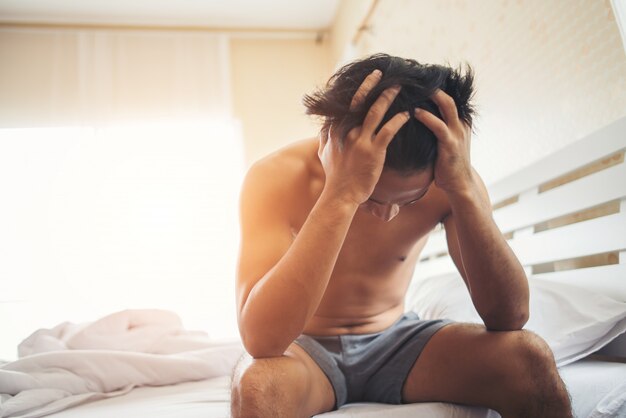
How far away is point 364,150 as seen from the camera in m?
0.91

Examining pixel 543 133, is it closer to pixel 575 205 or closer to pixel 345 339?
pixel 575 205

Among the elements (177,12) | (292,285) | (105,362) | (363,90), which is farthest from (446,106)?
(177,12)

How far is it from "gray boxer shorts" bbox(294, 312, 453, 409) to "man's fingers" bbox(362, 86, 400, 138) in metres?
0.47

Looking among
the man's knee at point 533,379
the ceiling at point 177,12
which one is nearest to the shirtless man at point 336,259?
the man's knee at point 533,379

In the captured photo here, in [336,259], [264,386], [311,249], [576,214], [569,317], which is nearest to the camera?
[264,386]

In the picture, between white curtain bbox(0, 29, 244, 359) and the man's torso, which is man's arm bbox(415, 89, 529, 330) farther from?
white curtain bbox(0, 29, 244, 359)

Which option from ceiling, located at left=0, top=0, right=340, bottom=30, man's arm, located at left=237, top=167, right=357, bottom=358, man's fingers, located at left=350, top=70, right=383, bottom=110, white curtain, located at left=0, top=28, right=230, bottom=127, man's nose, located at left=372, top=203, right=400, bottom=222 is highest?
ceiling, located at left=0, top=0, right=340, bottom=30

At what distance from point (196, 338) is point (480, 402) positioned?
1.16 m

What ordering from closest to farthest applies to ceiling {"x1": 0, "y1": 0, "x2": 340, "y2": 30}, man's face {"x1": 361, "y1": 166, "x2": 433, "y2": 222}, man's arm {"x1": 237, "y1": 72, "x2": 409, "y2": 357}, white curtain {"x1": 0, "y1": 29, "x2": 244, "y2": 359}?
man's arm {"x1": 237, "y1": 72, "x2": 409, "y2": 357}
man's face {"x1": 361, "y1": 166, "x2": 433, "y2": 222}
white curtain {"x1": 0, "y1": 29, "x2": 244, "y2": 359}
ceiling {"x1": 0, "y1": 0, "x2": 340, "y2": 30}

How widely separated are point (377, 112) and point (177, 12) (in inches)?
127

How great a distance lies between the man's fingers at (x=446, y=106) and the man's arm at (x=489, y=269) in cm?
15

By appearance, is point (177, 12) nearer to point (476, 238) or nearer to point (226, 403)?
point (226, 403)

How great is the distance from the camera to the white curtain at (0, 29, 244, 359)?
3268mm

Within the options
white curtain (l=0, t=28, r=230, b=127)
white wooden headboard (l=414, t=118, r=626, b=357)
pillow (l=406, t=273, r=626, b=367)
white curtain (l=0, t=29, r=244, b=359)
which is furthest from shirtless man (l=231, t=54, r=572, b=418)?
white curtain (l=0, t=28, r=230, b=127)
